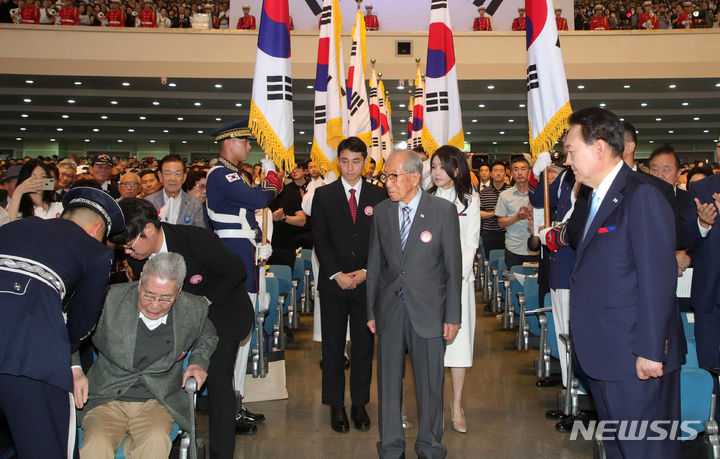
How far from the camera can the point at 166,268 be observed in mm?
2768

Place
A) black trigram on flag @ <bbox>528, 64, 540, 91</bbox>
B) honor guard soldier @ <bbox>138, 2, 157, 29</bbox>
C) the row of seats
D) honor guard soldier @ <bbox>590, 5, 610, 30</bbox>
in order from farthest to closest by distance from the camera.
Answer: honor guard soldier @ <bbox>590, 5, 610, 30</bbox> → honor guard soldier @ <bbox>138, 2, 157, 29</bbox> → black trigram on flag @ <bbox>528, 64, 540, 91</bbox> → the row of seats

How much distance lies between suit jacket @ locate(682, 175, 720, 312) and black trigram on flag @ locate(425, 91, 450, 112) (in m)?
2.44

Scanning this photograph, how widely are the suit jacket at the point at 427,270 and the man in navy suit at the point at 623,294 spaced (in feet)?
3.12

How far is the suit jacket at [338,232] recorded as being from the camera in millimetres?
4348

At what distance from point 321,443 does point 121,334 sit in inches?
66.1

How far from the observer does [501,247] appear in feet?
27.5

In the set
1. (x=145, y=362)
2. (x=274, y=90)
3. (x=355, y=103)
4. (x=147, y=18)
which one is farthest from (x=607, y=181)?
(x=147, y=18)

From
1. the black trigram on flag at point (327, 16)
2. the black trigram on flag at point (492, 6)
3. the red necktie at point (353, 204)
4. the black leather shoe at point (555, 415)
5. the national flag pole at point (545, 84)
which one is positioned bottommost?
the black leather shoe at point (555, 415)

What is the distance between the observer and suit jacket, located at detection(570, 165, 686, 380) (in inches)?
93.0

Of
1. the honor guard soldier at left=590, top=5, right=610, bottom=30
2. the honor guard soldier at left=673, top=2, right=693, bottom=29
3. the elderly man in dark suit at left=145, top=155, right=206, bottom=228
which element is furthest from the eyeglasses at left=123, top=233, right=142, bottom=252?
the honor guard soldier at left=673, top=2, right=693, bottom=29

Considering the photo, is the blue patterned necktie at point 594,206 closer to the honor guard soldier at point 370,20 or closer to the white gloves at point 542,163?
the white gloves at point 542,163

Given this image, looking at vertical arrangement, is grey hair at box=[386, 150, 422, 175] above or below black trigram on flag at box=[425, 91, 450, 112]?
below

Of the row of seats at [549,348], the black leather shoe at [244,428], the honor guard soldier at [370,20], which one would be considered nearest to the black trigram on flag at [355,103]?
the row of seats at [549,348]

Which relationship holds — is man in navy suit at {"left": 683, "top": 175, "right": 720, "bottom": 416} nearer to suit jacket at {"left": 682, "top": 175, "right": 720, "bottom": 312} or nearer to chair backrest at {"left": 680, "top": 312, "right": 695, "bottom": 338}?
suit jacket at {"left": 682, "top": 175, "right": 720, "bottom": 312}
